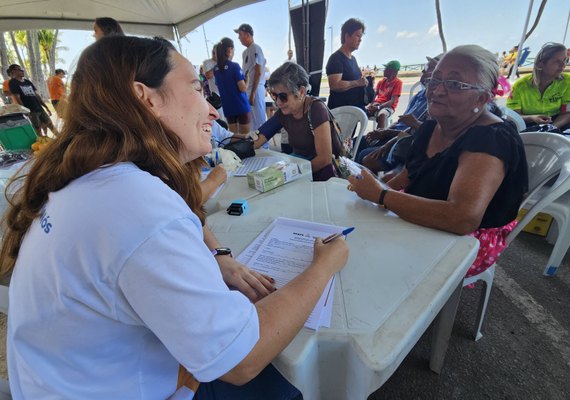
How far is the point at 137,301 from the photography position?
415 mm

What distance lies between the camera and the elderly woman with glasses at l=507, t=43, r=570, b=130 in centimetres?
258

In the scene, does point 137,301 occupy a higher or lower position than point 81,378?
higher

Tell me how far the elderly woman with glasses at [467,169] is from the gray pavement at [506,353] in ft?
1.61

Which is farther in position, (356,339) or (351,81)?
(351,81)

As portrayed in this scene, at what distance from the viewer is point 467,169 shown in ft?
3.34

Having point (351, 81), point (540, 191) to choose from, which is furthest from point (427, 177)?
point (351, 81)

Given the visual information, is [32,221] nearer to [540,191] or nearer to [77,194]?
[77,194]

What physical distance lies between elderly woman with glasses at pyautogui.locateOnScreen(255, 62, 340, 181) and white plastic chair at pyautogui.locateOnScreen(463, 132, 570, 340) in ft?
3.50

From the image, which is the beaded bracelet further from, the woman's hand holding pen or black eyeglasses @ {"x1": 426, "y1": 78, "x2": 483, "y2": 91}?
black eyeglasses @ {"x1": 426, "y1": 78, "x2": 483, "y2": 91}

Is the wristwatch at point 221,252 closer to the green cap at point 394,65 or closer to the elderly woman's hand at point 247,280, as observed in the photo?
the elderly woman's hand at point 247,280

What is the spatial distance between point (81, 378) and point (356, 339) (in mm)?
510

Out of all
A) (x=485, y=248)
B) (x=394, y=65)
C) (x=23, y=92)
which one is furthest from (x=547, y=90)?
(x=23, y=92)

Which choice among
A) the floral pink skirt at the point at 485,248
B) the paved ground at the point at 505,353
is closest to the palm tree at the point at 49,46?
the paved ground at the point at 505,353

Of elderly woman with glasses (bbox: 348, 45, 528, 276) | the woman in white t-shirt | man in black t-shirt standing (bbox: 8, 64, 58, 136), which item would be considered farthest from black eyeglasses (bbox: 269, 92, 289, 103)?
man in black t-shirt standing (bbox: 8, 64, 58, 136)
